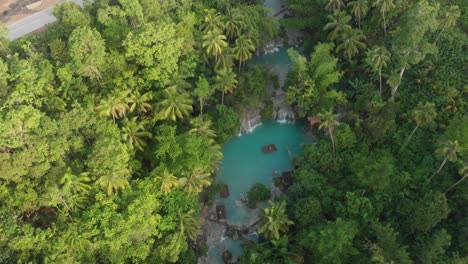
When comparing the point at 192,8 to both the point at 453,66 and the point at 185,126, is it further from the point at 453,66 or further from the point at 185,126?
the point at 453,66

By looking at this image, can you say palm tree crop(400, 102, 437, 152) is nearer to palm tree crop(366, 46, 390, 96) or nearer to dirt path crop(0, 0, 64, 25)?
palm tree crop(366, 46, 390, 96)

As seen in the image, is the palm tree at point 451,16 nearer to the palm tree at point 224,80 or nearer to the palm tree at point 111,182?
the palm tree at point 224,80

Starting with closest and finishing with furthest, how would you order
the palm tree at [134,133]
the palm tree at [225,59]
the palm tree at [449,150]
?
the palm tree at [449,150] < the palm tree at [134,133] < the palm tree at [225,59]

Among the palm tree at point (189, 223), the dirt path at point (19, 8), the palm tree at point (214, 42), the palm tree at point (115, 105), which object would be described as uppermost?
the dirt path at point (19, 8)

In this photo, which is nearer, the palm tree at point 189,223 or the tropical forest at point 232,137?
the tropical forest at point 232,137

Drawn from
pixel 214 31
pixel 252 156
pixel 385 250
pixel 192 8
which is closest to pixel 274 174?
pixel 252 156

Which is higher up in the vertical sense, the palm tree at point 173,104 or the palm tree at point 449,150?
the palm tree at point 173,104

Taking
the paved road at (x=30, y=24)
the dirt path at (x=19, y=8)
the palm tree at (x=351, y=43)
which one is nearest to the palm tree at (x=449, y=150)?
the palm tree at (x=351, y=43)

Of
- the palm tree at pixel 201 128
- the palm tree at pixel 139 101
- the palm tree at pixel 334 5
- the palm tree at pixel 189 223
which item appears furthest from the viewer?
the palm tree at pixel 334 5

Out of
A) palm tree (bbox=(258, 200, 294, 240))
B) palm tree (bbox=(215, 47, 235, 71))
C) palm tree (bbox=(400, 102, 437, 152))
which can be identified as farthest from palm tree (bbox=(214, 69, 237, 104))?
palm tree (bbox=(400, 102, 437, 152))
